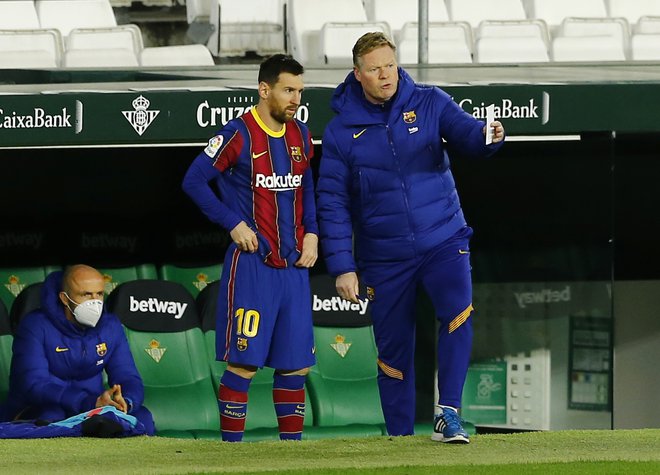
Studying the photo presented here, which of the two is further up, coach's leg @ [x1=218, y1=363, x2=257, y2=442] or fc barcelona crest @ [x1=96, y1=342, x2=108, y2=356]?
fc barcelona crest @ [x1=96, y1=342, x2=108, y2=356]

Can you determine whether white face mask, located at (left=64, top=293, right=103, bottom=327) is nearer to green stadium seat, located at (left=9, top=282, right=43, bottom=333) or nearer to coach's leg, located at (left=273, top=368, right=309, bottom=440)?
green stadium seat, located at (left=9, top=282, right=43, bottom=333)

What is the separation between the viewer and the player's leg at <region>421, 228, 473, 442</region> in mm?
5688

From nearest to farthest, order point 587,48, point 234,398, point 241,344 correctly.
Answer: point 241,344 < point 234,398 < point 587,48

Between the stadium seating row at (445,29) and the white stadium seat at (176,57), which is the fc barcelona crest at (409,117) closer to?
the white stadium seat at (176,57)

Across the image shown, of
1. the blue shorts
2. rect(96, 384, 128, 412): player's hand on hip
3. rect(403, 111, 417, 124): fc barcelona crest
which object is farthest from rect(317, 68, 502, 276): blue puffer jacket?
rect(96, 384, 128, 412): player's hand on hip

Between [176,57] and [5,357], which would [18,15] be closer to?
[176,57]

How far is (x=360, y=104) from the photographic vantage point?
5.82 m

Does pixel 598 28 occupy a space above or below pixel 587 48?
above

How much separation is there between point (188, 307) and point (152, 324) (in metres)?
0.21

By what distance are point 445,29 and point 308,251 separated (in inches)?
209

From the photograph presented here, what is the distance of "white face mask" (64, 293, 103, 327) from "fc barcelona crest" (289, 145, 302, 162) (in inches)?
58.4

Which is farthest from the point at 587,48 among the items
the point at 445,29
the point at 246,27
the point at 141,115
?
the point at 141,115

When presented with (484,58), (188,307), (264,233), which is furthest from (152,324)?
(484,58)

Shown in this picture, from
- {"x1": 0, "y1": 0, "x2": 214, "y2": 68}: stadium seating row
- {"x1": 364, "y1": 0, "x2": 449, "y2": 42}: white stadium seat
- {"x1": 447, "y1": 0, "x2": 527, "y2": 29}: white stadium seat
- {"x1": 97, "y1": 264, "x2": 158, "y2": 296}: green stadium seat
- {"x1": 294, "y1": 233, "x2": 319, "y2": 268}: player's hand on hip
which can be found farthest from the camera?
{"x1": 447, "y1": 0, "x2": 527, "y2": 29}: white stadium seat
